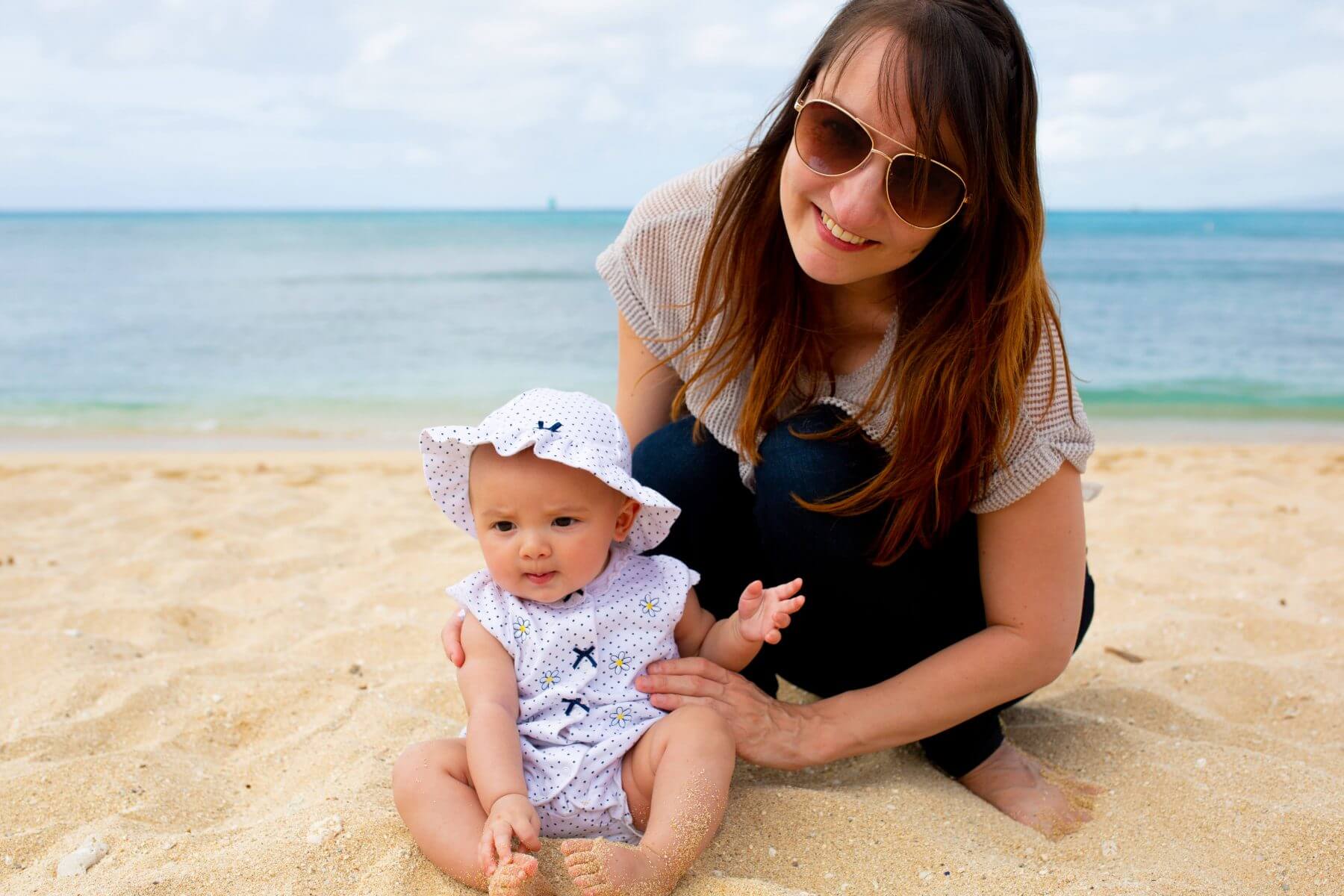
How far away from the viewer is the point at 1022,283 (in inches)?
69.7

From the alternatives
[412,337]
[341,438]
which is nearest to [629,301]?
[341,438]

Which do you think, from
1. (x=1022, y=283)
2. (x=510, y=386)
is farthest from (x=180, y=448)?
(x=1022, y=283)

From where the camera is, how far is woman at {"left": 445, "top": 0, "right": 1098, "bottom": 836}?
1.74 metres

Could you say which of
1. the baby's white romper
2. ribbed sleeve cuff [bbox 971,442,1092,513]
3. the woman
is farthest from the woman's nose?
the baby's white romper

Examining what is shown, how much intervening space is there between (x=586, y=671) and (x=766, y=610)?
36 cm

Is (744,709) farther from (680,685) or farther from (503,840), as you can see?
(503,840)

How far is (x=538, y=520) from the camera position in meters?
1.88

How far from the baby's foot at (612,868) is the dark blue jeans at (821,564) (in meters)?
0.71

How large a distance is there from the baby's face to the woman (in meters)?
0.21

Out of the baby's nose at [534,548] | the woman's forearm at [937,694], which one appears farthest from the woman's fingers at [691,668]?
the baby's nose at [534,548]

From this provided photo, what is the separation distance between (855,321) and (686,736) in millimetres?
900

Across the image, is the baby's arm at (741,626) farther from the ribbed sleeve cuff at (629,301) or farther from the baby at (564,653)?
the ribbed sleeve cuff at (629,301)

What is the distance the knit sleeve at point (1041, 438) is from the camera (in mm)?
1870

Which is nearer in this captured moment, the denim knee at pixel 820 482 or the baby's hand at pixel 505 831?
the baby's hand at pixel 505 831
